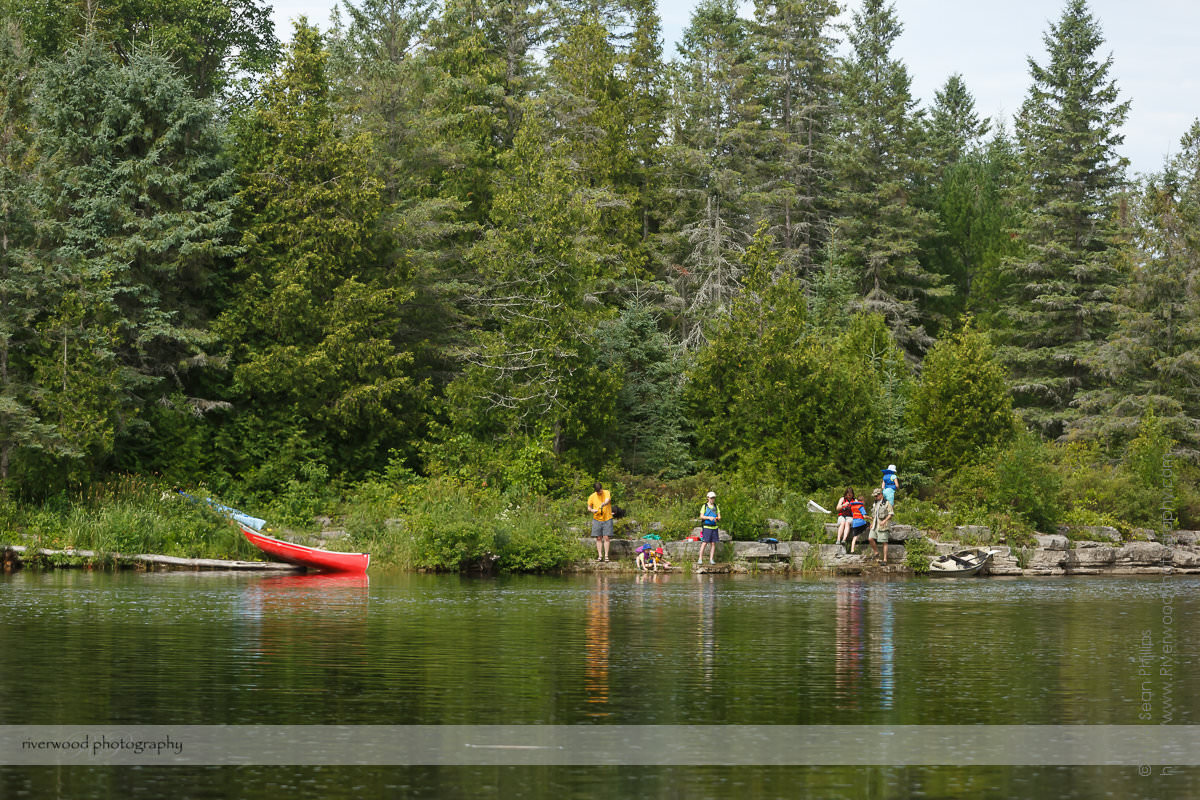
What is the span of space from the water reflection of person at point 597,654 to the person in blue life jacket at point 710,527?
7.55 metres

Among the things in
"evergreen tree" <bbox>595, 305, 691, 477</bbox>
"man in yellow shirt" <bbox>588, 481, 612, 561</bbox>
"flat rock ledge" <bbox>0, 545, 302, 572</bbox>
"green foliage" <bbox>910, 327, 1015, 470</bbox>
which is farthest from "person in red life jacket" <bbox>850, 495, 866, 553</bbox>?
"flat rock ledge" <bbox>0, 545, 302, 572</bbox>

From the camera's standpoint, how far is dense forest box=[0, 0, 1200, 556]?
126ft

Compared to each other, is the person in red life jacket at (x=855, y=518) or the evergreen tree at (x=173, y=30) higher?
the evergreen tree at (x=173, y=30)

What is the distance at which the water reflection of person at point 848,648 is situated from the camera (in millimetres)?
Result: 13039

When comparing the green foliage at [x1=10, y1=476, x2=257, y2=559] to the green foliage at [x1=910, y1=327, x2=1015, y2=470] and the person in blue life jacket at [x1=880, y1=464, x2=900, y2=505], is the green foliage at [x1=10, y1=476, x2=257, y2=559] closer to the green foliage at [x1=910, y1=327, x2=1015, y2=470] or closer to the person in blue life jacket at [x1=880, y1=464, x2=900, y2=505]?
the person in blue life jacket at [x1=880, y1=464, x2=900, y2=505]

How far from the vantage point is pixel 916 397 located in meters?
42.2

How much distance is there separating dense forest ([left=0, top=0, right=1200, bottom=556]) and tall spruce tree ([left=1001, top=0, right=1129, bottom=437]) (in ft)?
0.95

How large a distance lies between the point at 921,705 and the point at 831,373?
96.1 ft

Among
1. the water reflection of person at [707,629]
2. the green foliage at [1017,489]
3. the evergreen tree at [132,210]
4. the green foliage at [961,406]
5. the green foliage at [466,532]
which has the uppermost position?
the evergreen tree at [132,210]

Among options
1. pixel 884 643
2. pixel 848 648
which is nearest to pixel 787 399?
pixel 884 643

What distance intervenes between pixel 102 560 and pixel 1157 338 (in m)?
40.1

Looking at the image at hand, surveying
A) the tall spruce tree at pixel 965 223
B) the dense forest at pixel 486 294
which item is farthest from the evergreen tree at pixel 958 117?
the dense forest at pixel 486 294

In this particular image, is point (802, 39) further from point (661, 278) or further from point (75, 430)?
point (75, 430)

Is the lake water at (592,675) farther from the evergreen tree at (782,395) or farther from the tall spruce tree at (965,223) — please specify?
the tall spruce tree at (965,223)
